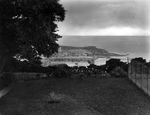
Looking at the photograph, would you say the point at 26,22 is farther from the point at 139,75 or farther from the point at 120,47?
the point at 120,47

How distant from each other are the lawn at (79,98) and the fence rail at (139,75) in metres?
0.38

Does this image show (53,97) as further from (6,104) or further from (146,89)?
(146,89)

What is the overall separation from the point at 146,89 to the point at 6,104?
24.7 feet

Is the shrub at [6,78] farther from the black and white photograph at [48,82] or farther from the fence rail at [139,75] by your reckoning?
the fence rail at [139,75]

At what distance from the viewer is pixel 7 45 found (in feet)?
49.1

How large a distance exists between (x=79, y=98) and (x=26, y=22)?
200 inches

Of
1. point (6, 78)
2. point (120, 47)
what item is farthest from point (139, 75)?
point (120, 47)

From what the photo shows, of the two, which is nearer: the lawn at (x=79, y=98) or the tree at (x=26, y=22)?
the lawn at (x=79, y=98)

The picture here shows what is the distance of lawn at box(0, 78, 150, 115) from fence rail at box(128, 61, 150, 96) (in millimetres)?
380

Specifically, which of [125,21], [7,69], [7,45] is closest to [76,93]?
[7,45]

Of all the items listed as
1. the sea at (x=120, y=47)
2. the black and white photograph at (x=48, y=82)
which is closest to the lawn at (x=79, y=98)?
the black and white photograph at (x=48, y=82)

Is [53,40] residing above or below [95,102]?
above

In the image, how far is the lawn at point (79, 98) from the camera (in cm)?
1091

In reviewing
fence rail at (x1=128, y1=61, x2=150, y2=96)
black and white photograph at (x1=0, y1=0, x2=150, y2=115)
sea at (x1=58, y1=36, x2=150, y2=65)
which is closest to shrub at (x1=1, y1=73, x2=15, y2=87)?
black and white photograph at (x1=0, y1=0, x2=150, y2=115)
